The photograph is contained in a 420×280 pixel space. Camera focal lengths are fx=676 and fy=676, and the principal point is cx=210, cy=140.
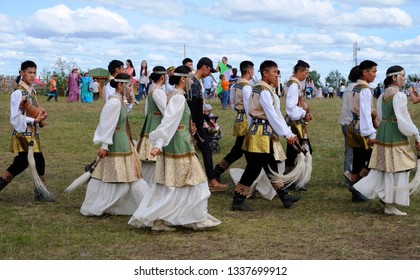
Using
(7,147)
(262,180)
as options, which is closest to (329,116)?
(7,147)

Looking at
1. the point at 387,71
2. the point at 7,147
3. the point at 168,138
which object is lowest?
the point at 7,147

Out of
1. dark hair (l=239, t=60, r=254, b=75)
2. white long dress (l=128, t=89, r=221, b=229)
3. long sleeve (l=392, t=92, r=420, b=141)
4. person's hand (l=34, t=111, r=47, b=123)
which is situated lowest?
white long dress (l=128, t=89, r=221, b=229)

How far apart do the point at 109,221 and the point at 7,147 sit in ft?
26.2

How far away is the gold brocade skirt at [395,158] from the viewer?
25.4ft

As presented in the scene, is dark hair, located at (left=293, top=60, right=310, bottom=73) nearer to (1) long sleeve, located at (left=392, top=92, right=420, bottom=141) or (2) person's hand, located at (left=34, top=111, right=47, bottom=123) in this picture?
(1) long sleeve, located at (left=392, top=92, right=420, bottom=141)

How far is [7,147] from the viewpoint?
14.9m

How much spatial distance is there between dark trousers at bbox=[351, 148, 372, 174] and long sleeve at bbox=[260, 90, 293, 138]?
163 cm

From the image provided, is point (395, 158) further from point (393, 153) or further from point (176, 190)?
point (176, 190)

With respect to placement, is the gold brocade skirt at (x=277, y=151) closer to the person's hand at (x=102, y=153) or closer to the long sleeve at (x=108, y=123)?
the long sleeve at (x=108, y=123)

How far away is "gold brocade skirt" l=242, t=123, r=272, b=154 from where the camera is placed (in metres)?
7.91

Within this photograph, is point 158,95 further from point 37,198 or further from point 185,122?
point 37,198

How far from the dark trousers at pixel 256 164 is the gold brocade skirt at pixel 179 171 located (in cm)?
120

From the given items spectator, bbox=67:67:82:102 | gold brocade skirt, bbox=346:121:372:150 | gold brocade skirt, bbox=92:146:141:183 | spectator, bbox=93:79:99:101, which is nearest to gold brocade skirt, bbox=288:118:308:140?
gold brocade skirt, bbox=346:121:372:150

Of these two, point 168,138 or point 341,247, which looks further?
point 168,138
